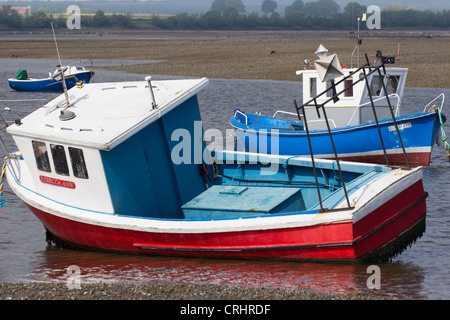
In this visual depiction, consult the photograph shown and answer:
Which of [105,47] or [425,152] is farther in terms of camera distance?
[105,47]

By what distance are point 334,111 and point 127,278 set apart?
1188cm

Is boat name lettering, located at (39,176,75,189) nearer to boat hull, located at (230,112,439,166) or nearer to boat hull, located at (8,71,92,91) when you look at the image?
boat hull, located at (230,112,439,166)

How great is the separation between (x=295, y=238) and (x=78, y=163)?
4.30 metres

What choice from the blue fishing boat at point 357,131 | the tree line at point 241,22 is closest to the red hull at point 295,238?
the blue fishing boat at point 357,131

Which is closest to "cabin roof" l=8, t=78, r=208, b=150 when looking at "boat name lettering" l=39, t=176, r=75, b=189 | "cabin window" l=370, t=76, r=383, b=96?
"boat name lettering" l=39, t=176, r=75, b=189

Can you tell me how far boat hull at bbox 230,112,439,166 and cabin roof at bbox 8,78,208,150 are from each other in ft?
24.5

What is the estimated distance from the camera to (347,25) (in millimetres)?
133000

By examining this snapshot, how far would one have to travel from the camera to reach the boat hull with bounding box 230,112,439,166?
2045cm

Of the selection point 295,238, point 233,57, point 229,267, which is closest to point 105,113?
point 229,267

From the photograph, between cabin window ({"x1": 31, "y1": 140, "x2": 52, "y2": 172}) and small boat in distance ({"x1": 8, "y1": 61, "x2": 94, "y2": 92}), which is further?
small boat in distance ({"x1": 8, "y1": 61, "x2": 94, "y2": 92})

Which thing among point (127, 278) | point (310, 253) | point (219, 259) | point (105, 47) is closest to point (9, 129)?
point (127, 278)

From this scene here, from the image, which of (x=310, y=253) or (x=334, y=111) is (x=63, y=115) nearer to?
(x=310, y=253)

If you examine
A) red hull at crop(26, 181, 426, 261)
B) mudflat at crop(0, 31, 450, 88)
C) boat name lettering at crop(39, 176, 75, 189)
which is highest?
boat name lettering at crop(39, 176, 75, 189)

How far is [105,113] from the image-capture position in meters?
13.7
